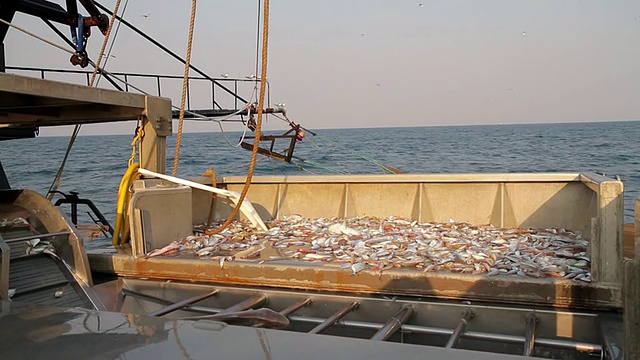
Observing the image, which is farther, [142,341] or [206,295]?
[206,295]

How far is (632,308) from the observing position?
8.39ft

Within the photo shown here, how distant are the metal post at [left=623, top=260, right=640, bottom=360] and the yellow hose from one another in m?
6.30

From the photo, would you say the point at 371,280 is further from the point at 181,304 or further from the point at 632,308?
the point at 632,308

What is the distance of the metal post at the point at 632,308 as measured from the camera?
2.51 meters

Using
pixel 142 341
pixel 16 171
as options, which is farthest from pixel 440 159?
pixel 142 341

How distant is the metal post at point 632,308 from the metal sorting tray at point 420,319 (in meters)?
1.61

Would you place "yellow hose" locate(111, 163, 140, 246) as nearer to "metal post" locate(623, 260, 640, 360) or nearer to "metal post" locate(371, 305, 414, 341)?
"metal post" locate(371, 305, 414, 341)

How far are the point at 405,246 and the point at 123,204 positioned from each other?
12.8ft

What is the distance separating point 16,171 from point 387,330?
38.1 metres

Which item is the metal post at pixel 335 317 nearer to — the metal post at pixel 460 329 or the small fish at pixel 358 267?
the small fish at pixel 358 267

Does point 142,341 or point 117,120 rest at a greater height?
point 117,120

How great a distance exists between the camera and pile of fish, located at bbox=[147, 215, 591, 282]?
5625mm

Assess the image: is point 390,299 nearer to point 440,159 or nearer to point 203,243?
point 203,243

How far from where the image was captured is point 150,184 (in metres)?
7.36
